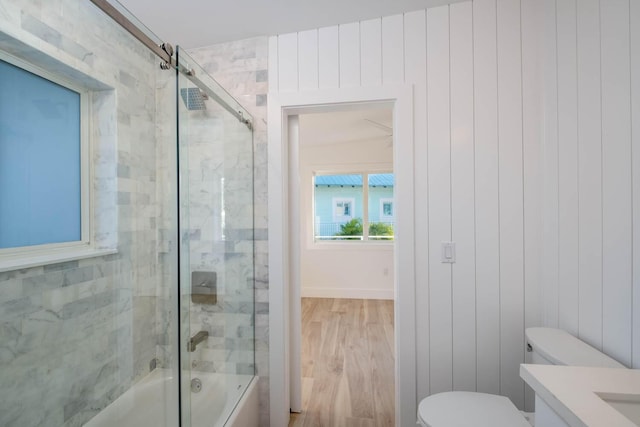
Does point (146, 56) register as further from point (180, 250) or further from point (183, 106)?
point (180, 250)

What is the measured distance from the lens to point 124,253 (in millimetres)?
1256

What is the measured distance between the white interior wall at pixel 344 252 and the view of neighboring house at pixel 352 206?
0.19m

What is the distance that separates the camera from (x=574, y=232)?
47.9 inches

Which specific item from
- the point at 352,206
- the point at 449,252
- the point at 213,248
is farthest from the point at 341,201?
the point at 213,248

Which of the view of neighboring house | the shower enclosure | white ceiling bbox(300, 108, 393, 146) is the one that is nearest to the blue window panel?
the shower enclosure

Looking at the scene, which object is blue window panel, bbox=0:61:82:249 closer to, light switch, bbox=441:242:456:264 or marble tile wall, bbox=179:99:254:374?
marble tile wall, bbox=179:99:254:374

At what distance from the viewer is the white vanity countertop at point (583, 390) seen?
1.93 ft

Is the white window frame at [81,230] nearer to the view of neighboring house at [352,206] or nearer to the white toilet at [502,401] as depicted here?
the white toilet at [502,401]

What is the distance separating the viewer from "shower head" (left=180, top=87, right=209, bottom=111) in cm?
119

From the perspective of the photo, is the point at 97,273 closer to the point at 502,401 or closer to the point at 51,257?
the point at 51,257

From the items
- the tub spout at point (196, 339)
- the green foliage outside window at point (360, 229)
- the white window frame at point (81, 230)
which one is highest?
the white window frame at point (81, 230)

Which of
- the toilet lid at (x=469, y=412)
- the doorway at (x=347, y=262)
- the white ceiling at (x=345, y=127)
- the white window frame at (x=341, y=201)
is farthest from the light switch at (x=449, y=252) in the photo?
the white window frame at (x=341, y=201)

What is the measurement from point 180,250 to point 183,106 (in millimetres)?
617

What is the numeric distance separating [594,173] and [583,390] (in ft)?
2.77
